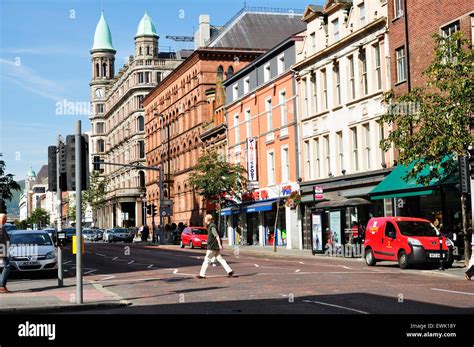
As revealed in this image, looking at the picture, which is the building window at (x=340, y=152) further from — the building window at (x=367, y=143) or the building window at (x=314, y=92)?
the building window at (x=314, y=92)

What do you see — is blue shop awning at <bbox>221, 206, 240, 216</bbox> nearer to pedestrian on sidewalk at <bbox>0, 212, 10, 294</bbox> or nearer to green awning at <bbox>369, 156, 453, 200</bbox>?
green awning at <bbox>369, 156, 453, 200</bbox>

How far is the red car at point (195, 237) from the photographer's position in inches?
2041

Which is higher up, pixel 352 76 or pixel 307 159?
pixel 352 76

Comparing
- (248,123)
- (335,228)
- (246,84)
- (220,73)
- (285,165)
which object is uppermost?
(220,73)

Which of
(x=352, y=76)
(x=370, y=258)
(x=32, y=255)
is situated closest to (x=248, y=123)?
(x=352, y=76)

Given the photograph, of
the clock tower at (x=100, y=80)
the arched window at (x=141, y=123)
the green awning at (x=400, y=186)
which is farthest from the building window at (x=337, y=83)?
the clock tower at (x=100, y=80)

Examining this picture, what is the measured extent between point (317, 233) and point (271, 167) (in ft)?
51.7

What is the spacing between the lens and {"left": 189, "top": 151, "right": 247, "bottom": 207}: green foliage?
55438 mm

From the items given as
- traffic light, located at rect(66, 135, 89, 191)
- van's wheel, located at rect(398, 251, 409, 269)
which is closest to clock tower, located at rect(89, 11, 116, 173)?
van's wheel, located at rect(398, 251, 409, 269)

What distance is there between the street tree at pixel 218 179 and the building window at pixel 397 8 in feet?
68.5

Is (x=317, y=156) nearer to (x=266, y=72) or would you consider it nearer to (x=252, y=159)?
(x=252, y=159)

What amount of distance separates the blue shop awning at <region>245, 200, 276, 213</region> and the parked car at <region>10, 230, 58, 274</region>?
2730 centimetres

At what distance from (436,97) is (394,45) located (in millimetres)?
11861

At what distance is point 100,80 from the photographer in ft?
499
